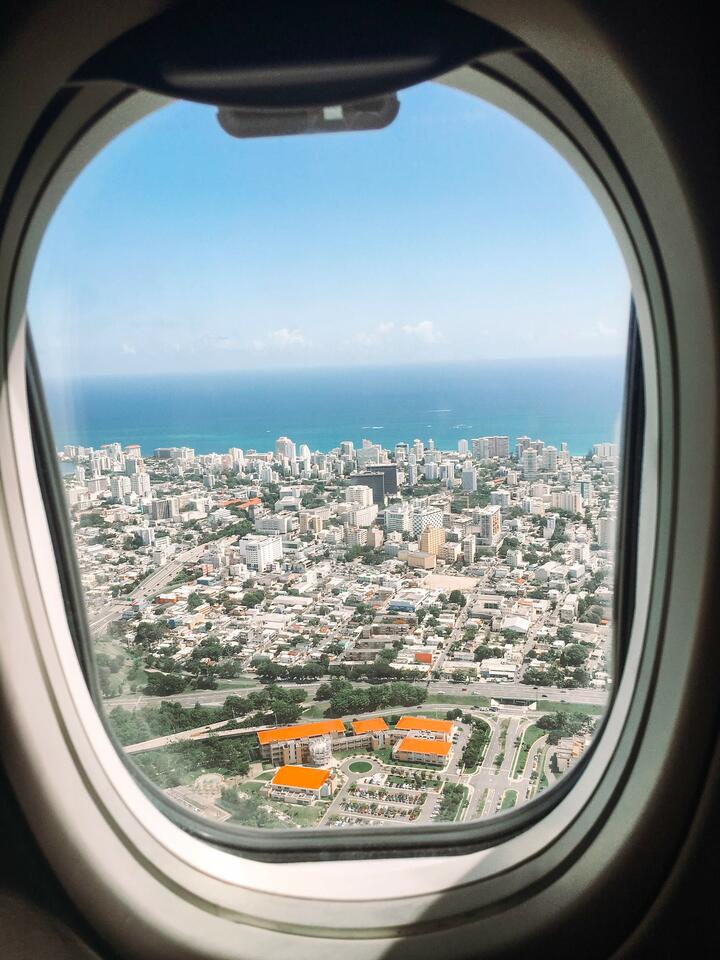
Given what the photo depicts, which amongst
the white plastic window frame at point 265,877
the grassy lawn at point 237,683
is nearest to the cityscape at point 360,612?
the grassy lawn at point 237,683

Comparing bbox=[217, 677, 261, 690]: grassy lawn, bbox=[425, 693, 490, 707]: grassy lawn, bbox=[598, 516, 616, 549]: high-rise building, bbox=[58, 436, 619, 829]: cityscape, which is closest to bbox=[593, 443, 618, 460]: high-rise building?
bbox=[58, 436, 619, 829]: cityscape

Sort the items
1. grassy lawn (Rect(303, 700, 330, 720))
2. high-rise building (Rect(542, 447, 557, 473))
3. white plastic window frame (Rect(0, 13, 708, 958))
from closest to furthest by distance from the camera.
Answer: white plastic window frame (Rect(0, 13, 708, 958)) → high-rise building (Rect(542, 447, 557, 473)) → grassy lawn (Rect(303, 700, 330, 720))

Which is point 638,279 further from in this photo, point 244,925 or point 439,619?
point 244,925

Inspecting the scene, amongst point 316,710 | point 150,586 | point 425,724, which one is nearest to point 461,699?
point 425,724

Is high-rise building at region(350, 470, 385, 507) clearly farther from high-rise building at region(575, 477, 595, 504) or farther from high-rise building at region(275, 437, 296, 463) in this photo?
high-rise building at region(575, 477, 595, 504)

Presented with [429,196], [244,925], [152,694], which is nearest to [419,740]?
[244,925]

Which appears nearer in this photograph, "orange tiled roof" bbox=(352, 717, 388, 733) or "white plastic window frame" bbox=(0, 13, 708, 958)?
"white plastic window frame" bbox=(0, 13, 708, 958)

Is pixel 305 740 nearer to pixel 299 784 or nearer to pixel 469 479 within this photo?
pixel 299 784
